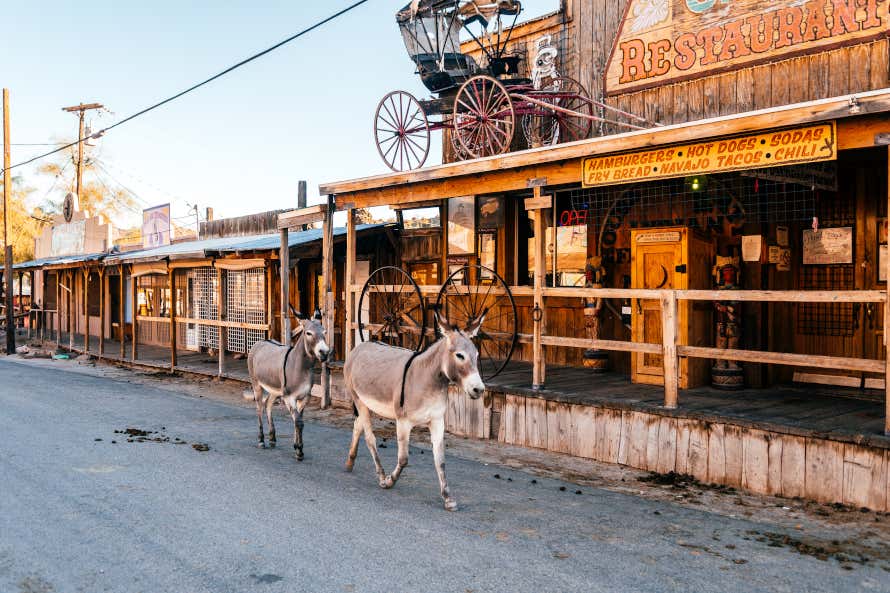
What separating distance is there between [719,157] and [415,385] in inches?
156

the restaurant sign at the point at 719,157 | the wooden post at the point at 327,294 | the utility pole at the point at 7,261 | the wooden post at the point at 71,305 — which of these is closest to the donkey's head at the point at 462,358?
the restaurant sign at the point at 719,157

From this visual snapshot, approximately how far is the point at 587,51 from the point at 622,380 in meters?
5.59

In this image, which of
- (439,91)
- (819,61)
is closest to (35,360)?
(439,91)

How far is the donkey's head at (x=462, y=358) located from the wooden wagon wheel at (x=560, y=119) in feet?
20.6

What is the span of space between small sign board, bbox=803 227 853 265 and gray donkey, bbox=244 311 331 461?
6659 millimetres

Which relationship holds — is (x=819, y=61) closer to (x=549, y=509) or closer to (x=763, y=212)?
(x=763, y=212)

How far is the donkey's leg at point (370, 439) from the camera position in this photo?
727 cm

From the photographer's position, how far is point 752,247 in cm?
1025

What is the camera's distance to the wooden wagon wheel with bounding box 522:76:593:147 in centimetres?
1211

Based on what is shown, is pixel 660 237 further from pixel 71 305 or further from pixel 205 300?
pixel 71 305

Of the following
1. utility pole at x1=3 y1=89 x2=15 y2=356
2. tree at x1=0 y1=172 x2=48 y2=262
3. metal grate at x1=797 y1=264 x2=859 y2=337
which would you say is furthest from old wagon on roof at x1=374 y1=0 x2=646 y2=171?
tree at x1=0 y1=172 x2=48 y2=262

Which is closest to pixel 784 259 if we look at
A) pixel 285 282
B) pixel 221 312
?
pixel 285 282

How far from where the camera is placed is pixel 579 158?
29.6 feet

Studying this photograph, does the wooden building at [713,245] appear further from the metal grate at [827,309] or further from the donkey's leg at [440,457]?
the donkey's leg at [440,457]
